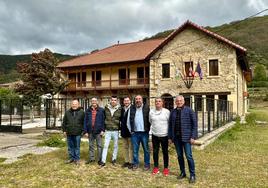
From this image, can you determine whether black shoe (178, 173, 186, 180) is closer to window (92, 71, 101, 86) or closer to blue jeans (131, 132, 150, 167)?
blue jeans (131, 132, 150, 167)

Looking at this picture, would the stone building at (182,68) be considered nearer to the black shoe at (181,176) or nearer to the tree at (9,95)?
the tree at (9,95)

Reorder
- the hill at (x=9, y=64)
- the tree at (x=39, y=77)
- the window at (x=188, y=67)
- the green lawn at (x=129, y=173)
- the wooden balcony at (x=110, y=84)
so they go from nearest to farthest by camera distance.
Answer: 1. the green lawn at (x=129, y=173)
2. the tree at (x=39, y=77)
3. the window at (x=188, y=67)
4. the wooden balcony at (x=110, y=84)
5. the hill at (x=9, y=64)

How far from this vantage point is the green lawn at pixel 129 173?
19.5ft

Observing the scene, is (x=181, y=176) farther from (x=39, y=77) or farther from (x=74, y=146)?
(x=39, y=77)

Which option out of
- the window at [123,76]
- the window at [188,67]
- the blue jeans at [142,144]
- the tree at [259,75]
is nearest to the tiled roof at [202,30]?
the window at [188,67]

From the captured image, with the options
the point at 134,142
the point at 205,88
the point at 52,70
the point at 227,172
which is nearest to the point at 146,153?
the point at 134,142

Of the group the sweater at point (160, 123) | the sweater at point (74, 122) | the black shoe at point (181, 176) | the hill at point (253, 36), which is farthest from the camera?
the hill at point (253, 36)

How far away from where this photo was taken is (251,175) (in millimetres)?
6613

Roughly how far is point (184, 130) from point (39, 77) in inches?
760

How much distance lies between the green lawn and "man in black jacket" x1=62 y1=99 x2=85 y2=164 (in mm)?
354

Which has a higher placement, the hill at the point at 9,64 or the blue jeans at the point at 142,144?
the hill at the point at 9,64

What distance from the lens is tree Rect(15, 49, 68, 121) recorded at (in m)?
22.9

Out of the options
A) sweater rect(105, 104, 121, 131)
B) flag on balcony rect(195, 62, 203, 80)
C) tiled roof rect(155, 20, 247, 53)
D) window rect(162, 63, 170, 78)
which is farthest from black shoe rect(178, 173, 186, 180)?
window rect(162, 63, 170, 78)

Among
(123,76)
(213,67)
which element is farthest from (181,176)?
(123,76)
